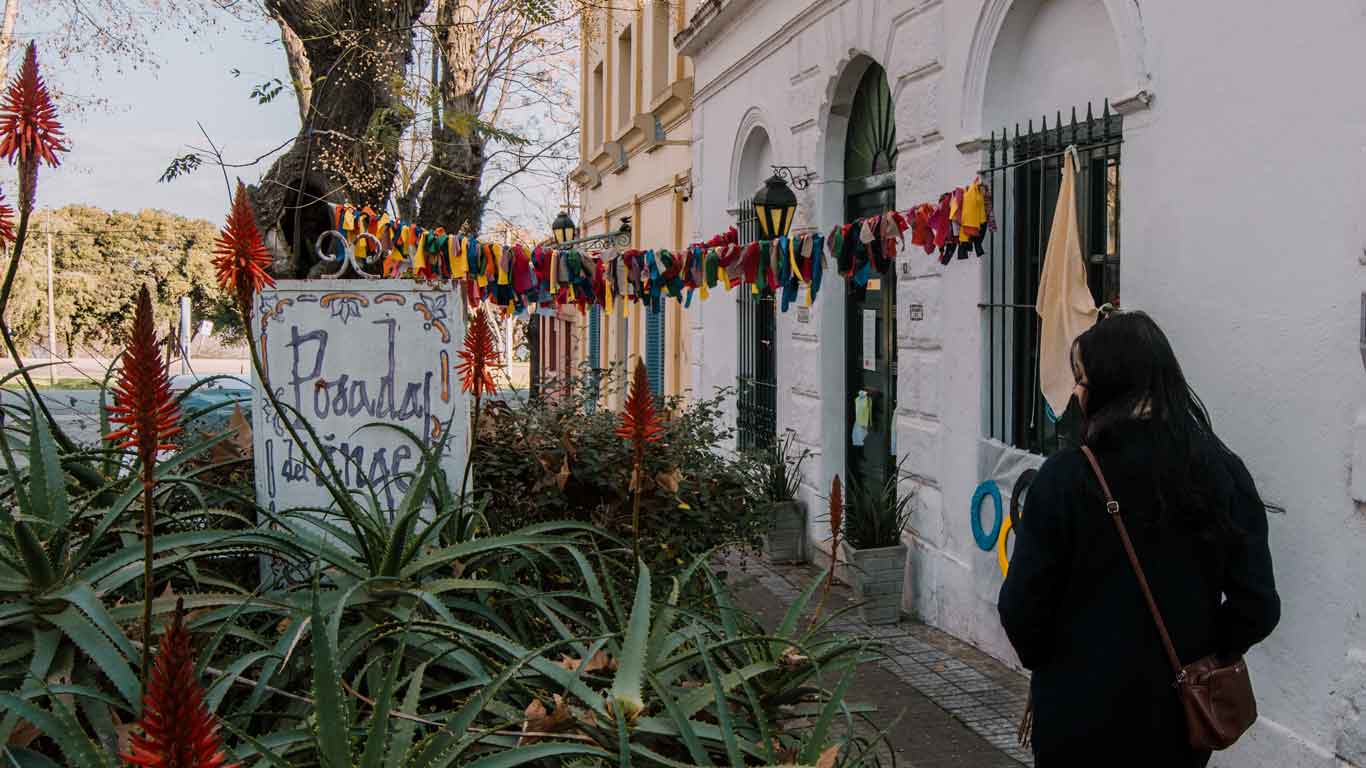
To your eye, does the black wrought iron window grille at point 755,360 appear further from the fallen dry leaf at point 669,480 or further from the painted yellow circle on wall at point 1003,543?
the fallen dry leaf at point 669,480

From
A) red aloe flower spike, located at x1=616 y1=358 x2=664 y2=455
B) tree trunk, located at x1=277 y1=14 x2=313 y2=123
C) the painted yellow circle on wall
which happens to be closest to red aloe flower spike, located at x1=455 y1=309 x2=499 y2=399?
red aloe flower spike, located at x1=616 y1=358 x2=664 y2=455

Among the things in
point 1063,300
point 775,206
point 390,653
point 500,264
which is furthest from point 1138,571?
point 775,206

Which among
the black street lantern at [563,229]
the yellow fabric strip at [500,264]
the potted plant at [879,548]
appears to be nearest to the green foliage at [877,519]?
the potted plant at [879,548]

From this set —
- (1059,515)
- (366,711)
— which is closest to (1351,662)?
(1059,515)

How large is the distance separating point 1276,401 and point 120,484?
12.8 feet

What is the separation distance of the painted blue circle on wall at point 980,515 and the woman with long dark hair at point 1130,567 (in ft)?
11.6

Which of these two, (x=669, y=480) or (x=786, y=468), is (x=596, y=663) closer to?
(x=669, y=480)

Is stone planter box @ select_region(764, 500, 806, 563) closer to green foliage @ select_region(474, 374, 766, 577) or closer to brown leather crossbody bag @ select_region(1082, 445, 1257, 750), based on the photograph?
green foliage @ select_region(474, 374, 766, 577)

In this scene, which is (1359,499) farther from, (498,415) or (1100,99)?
(498,415)

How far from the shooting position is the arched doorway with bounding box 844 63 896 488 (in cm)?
891

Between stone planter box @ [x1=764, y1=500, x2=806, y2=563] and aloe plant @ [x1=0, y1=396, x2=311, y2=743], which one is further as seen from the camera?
stone planter box @ [x1=764, y1=500, x2=806, y2=563]

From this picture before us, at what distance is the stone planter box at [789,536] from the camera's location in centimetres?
1008

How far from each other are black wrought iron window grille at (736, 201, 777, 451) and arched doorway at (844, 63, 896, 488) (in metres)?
1.64

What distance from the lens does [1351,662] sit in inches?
173
